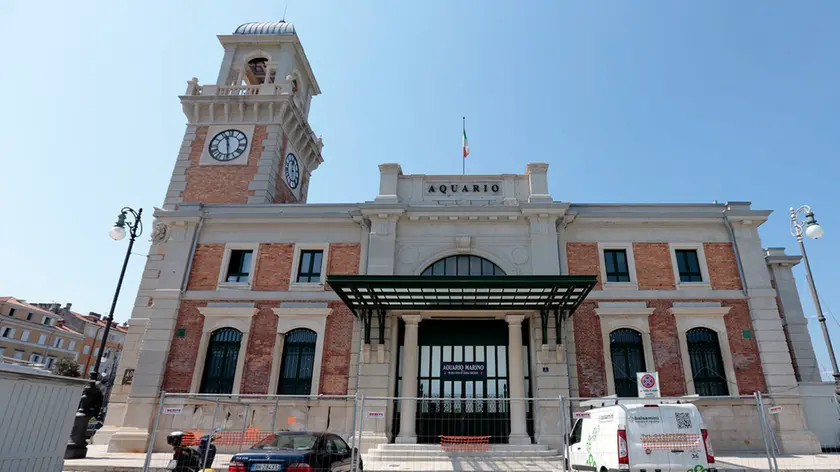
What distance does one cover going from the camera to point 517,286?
51.8 feet

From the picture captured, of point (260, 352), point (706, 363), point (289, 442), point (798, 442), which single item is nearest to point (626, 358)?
point (706, 363)

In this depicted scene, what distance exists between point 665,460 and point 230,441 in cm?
1289

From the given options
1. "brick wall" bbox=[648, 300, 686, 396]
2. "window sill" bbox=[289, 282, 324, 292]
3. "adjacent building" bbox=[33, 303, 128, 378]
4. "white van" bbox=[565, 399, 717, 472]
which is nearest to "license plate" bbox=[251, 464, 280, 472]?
"white van" bbox=[565, 399, 717, 472]

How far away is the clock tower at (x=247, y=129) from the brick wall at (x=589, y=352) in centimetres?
1633

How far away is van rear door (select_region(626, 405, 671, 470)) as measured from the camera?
30.5 ft

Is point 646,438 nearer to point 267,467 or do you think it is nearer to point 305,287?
point 267,467

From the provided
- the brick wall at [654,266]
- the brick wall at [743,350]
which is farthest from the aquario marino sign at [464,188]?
the brick wall at [743,350]

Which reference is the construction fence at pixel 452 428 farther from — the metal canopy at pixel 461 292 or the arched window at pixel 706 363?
the metal canopy at pixel 461 292

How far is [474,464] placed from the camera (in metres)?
14.1

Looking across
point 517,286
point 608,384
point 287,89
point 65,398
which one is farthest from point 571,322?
point 287,89

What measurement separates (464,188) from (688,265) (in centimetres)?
982

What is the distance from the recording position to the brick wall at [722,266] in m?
18.7

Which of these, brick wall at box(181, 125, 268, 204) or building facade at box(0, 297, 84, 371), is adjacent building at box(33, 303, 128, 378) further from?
brick wall at box(181, 125, 268, 204)

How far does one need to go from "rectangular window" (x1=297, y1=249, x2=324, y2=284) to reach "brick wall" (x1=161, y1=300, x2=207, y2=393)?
4.16 meters
